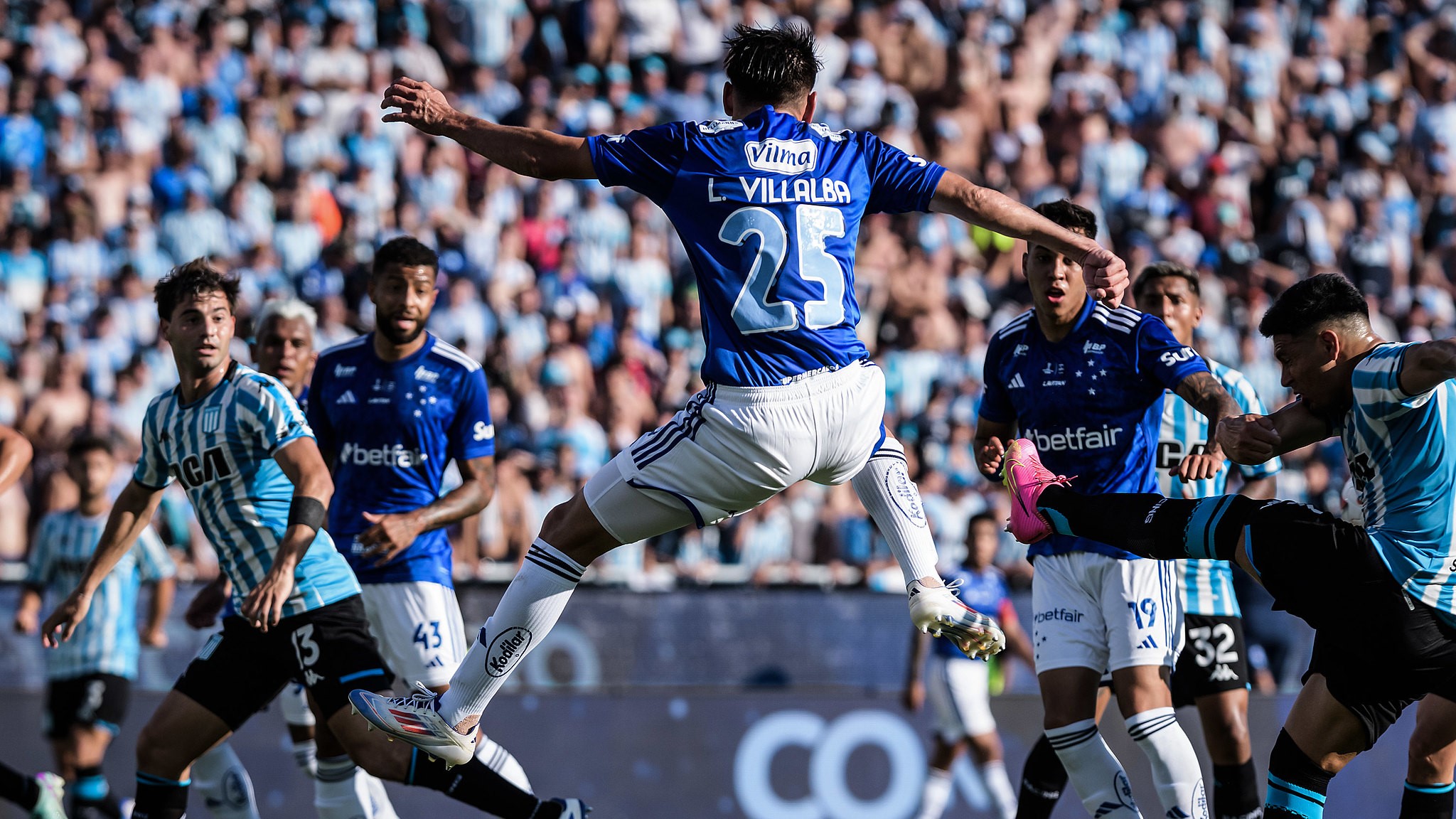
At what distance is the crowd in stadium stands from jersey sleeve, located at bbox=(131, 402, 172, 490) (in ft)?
15.0

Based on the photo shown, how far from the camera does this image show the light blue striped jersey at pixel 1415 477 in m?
5.50

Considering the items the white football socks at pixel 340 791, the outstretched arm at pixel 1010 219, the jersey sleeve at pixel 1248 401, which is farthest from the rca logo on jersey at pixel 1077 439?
the white football socks at pixel 340 791

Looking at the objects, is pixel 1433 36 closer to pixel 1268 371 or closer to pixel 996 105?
pixel 996 105

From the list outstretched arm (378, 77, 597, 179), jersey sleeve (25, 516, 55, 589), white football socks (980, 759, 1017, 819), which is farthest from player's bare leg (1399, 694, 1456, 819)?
jersey sleeve (25, 516, 55, 589)

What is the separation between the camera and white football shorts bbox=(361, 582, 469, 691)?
7352mm

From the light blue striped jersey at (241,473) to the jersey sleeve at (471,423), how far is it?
0.96 m

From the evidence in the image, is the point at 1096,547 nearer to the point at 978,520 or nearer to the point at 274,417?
the point at 274,417

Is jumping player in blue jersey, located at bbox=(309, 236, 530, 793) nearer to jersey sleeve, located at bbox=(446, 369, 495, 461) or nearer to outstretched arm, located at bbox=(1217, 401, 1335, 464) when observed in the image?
jersey sleeve, located at bbox=(446, 369, 495, 461)

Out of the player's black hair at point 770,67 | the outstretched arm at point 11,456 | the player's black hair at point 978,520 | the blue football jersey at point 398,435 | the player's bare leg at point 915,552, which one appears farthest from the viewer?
the player's black hair at point 978,520

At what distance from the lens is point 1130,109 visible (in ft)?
63.5

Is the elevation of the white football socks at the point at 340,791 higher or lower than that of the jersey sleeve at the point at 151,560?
lower

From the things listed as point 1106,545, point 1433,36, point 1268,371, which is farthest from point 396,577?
point 1433,36

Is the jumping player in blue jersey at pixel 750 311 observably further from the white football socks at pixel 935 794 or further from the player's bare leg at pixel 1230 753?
the white football socks at pixel 935 794

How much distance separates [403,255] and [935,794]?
211 inches
